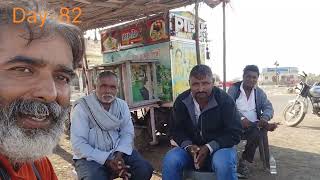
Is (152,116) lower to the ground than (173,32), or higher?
lower

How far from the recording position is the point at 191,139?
3.72 meters

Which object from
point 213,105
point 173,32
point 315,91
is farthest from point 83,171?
point 315,91

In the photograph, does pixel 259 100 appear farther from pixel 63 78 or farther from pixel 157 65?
pixel 63 78

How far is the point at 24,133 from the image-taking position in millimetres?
1337

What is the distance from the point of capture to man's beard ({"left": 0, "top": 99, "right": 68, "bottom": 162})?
4.26 feet

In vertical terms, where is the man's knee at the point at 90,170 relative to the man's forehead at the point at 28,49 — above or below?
below

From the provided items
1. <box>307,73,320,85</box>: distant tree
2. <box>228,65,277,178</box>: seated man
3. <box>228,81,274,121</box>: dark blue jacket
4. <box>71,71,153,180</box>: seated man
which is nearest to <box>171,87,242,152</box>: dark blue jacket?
<box>71,71,153,180</box>: seated man

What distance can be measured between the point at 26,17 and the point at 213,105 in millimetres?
2503

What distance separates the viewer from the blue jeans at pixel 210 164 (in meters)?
3.22

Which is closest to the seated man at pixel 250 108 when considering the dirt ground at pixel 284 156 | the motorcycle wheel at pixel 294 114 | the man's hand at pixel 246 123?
the man's hand at pixel 246 123

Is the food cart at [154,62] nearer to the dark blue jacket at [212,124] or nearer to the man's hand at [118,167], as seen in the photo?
the dark blue jacket at [212,124]

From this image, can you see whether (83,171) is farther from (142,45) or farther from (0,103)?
(142,45)

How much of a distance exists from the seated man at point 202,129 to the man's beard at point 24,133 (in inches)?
84.1

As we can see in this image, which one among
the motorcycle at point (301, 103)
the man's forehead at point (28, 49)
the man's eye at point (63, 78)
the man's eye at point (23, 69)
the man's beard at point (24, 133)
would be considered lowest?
the motorcycle at point (301, 103)
